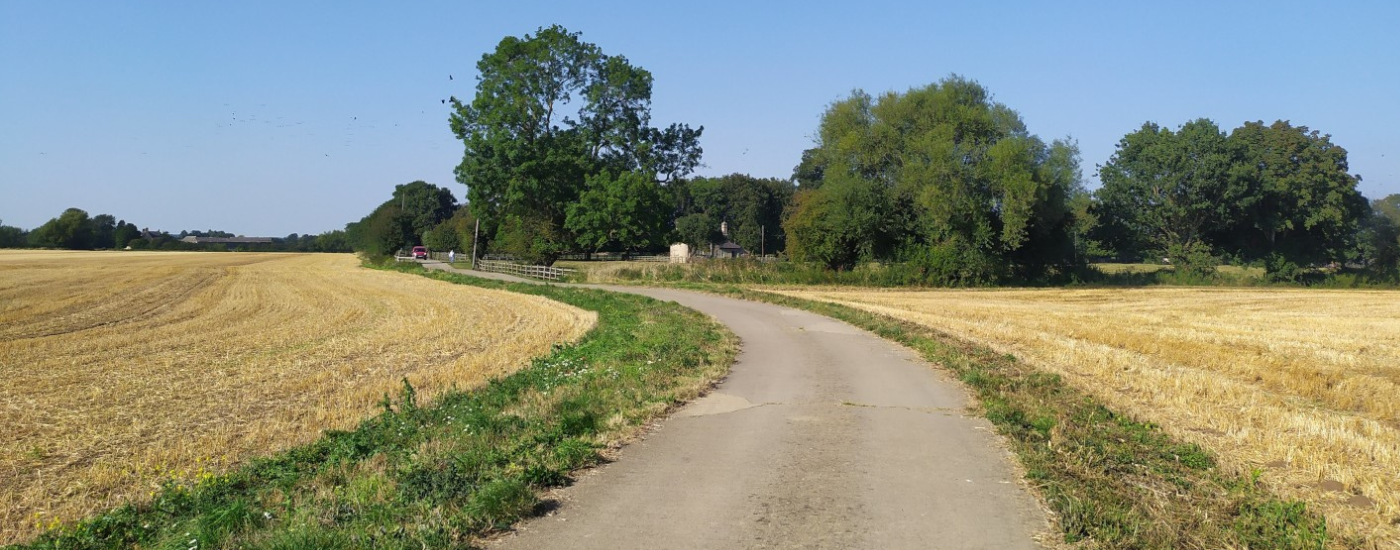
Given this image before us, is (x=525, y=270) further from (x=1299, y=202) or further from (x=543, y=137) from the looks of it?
(x=1299, y=202)

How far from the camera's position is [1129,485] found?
6980 mm

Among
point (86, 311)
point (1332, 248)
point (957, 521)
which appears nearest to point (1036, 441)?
point (957, 521)

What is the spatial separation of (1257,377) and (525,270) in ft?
158

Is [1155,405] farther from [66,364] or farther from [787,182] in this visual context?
[787,182]

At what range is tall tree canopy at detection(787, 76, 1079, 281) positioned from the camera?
47719 millimetres

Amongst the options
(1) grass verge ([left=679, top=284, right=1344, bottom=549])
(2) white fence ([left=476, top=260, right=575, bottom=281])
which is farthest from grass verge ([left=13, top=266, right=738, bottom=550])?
(2) white fence ([left=476, top=260, right=575, bottom=281])

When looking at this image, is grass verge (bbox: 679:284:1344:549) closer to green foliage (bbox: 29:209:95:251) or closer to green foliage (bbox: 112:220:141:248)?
green foliage (bbox: 29:209:95:251)

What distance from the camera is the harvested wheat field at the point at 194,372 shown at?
8.06 metres

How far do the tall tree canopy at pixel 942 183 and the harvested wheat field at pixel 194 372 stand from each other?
24388 mm

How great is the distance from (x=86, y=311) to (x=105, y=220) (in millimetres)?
148288

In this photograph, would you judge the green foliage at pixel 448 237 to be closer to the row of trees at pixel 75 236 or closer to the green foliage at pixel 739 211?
the green foliage at pixel 739 211

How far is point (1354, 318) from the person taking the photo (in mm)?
28984

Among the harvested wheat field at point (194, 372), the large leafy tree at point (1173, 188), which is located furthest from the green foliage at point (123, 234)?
the large leafy tree at point (1173, 188)

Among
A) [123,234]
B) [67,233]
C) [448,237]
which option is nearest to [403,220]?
[448,237]
